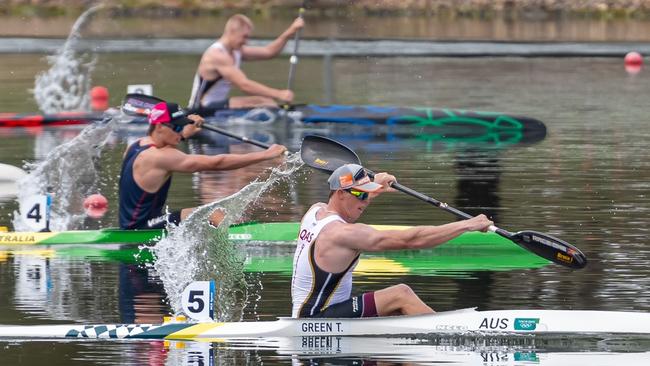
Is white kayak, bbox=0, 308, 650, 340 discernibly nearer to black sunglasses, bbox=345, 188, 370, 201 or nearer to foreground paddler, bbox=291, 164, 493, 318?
foreground paddler, bbox=291, 164, 493, 318

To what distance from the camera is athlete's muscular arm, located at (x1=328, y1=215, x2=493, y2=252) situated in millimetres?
11922

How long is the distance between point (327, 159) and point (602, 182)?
682cm

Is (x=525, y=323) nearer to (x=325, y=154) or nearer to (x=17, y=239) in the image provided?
(x=325, y=154)

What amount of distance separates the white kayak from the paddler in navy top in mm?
3078

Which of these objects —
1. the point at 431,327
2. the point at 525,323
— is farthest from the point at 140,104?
the point at 525,323

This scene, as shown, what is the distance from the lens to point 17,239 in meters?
16.1

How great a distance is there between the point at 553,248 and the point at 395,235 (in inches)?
67.2

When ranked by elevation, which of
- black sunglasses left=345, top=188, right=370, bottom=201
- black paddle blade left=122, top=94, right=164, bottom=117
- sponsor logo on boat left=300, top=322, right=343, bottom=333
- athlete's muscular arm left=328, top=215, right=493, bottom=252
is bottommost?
sponsor logo on boat left=300, top=322, right=343, bottom=333

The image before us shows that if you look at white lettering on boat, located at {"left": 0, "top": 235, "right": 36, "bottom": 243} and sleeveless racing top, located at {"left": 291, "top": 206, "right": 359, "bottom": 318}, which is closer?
sleeveless racing top, located at {"left": 291, "top": 206, "right": 359, "bottom": 318}

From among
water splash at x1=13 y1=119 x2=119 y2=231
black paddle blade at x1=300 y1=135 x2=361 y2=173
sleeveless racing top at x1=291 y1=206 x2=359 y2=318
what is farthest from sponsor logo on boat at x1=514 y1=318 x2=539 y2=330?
water splash at x1=13 y1=119 x2=119 y2=231

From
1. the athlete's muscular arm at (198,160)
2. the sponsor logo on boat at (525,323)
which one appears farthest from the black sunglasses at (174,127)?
the sponsor logo on boat at (525,323)

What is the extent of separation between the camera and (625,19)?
44.1 m

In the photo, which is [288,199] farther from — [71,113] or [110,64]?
[110,64]

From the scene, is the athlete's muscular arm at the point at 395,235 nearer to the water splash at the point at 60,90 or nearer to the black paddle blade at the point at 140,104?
the black paddle blade at the point at 140,104
